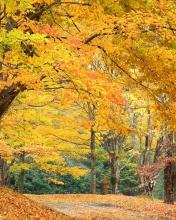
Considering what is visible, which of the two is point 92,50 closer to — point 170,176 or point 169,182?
point 170,176

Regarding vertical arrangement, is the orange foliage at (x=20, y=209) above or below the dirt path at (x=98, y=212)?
above

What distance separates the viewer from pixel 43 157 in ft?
81.8

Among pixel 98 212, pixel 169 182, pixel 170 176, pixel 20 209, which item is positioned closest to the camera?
pixel 20 209

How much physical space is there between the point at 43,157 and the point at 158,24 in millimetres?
16474

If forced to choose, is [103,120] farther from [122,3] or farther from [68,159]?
[68,159]

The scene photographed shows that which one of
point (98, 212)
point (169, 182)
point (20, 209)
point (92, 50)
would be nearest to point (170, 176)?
point (169, 182)

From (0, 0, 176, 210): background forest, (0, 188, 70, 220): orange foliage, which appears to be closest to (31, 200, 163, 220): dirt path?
(0, 188, 70, 220): orange foliage

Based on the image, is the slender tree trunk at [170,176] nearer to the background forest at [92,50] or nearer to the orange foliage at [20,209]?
the background forest at [92,50]

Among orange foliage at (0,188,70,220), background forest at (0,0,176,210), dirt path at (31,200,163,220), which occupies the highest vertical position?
background forest at (0,0,176,210)

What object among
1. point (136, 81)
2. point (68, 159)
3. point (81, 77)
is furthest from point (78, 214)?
point (68, 159)

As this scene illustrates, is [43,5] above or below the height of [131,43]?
above

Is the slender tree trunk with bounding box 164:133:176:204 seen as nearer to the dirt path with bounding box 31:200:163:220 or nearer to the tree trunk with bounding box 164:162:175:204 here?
the tree trunk with bounding box 164:162:175:204

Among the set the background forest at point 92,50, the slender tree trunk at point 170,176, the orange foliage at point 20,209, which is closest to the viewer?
the background forest at point 92,50

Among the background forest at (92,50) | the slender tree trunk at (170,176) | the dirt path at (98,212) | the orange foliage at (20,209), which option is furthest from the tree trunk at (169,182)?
the orange foliage at (20,209)
